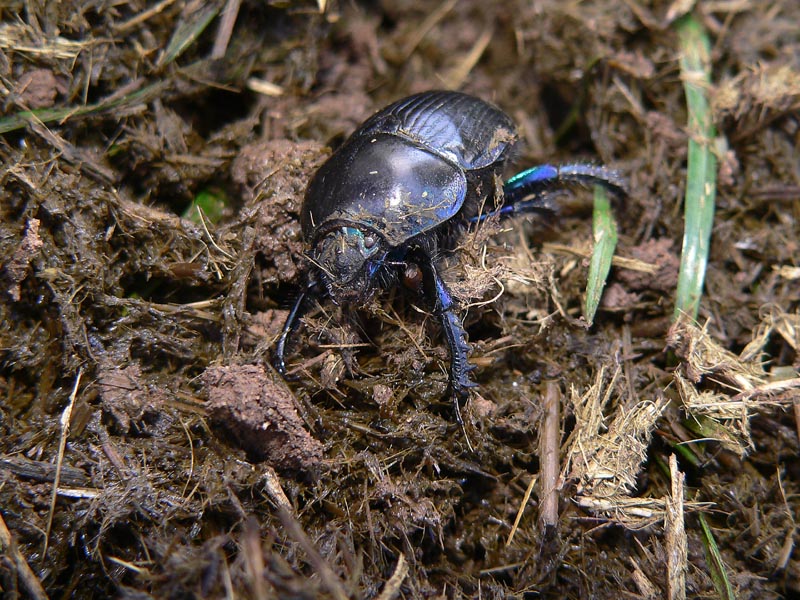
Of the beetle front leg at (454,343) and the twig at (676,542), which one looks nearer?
the twig at (676,542)

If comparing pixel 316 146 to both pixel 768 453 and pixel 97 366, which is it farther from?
pixel 768 453

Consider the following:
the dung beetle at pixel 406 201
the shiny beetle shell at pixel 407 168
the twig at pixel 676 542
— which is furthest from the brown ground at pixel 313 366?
the shiny beetle shell at pixel 407 168

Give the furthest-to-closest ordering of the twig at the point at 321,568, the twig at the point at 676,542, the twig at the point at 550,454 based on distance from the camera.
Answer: the twig at the point at 550,454 → the twig at the point at 676,542 → the twig at the point at 321,568

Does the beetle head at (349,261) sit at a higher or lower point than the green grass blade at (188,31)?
lower

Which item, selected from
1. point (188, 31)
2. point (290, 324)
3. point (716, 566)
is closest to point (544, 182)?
point (290, 324)

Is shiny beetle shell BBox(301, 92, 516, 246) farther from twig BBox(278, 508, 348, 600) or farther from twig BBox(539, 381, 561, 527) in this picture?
twig BBox(278, 508, 348, 600)

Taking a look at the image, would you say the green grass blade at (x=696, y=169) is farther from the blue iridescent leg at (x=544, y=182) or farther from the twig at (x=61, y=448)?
the twig at (x=61, y=448)

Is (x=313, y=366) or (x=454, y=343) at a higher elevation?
(x=454, y=343)

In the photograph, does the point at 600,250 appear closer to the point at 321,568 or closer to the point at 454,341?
the point at 454,341
